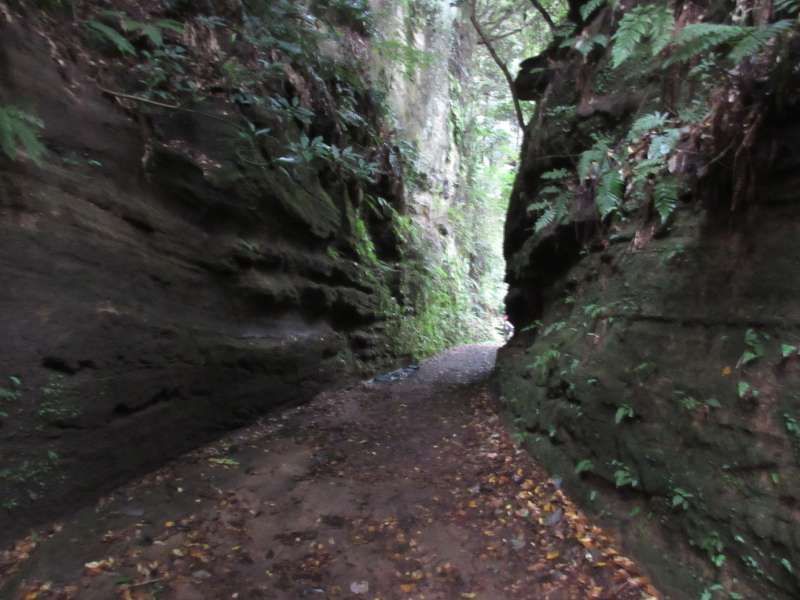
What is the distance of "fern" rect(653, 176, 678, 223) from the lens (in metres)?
3.28

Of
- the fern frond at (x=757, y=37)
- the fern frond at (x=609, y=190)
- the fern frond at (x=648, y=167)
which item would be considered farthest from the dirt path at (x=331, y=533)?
the fern frond at (x=757, y=37)

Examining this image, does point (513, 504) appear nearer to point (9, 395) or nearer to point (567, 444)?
point (567, 444)

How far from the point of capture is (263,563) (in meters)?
3.33

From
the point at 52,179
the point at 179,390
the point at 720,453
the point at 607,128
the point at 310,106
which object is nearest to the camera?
the point at 720,453

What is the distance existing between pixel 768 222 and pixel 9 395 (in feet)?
17.0

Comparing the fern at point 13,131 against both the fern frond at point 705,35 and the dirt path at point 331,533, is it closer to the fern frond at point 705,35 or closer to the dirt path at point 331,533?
the dirt path at point 331,533

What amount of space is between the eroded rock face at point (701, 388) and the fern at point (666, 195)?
161mm

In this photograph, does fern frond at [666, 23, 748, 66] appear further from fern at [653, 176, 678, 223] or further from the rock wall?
the rock wall

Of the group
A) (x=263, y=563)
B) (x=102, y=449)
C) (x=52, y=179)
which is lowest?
(x=263, y=563)

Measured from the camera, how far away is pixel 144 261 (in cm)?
442

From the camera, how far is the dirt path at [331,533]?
304 cm

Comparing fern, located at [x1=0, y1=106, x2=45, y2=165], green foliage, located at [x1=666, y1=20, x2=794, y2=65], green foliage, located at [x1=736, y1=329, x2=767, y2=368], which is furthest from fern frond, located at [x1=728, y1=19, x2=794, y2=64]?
fern, located at [x1=0, y1=106, x2=45, y2=165]

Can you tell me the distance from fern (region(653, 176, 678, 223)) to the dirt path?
7.98ft

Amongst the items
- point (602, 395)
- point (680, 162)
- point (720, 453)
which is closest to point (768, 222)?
point (680, 162)
